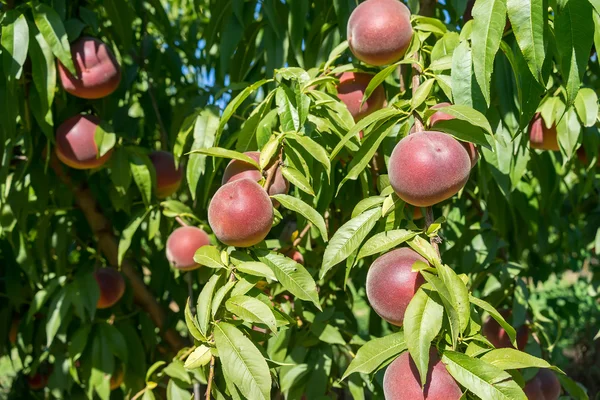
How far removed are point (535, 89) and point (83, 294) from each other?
3.31ft

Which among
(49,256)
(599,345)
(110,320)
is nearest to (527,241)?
(110,320)

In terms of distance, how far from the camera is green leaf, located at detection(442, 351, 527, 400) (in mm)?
634

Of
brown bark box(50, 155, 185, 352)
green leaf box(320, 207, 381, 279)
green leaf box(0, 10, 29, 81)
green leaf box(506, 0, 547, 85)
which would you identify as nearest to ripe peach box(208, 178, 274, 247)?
green leaf box(320, 207, 381, 279)

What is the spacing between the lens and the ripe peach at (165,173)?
150 centimetres

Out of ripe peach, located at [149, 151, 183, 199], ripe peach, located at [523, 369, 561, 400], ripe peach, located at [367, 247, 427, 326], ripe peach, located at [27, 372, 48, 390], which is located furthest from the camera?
ripe peach, located at [27, 372, 48, 390]

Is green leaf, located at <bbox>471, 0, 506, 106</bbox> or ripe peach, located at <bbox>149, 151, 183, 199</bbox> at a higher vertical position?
green leaf, located at <bbox>471, 0, 506, 106</bbox>

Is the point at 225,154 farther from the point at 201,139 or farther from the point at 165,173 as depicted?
the point at 165,173

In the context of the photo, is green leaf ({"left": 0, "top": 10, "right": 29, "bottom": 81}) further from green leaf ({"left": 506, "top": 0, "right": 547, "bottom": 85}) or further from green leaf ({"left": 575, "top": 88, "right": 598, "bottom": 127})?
green leaf ({"left": 575, "top": 88, "right": 598, "bottom": 127})

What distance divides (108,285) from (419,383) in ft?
3.31

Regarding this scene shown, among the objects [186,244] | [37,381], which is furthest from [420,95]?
[37,381]

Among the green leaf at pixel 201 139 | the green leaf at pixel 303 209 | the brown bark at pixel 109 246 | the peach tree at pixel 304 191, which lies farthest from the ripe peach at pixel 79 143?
the green leaf at pixel 303 209

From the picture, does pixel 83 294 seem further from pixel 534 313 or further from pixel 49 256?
pixel 534 313

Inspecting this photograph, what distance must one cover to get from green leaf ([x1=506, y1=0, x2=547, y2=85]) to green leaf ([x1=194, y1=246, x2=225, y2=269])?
17.6 inches

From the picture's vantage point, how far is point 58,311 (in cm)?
142
